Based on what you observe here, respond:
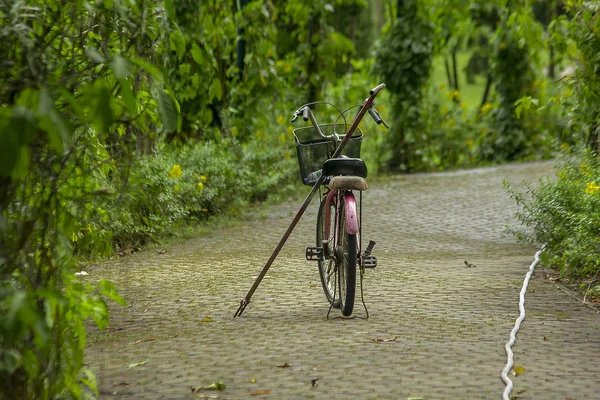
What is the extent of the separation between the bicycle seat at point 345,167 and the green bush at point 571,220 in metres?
2.02

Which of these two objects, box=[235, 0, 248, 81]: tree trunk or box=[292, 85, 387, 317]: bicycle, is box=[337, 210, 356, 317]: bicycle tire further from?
box=[235, 0, 248, 81]: tree trunk

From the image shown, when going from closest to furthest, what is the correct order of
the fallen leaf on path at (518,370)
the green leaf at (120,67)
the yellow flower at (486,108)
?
the green leaf at (120,67) < the fallen leaf on path at (518,370) < the yellow flower at (486,108)

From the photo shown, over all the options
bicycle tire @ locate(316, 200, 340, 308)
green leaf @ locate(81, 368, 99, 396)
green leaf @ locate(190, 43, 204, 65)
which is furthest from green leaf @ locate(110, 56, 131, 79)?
bicycle tire @ locate(316, 200, 340, 308)

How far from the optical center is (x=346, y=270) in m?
6.05

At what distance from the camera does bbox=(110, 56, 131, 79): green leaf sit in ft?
10.7

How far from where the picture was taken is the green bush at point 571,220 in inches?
293

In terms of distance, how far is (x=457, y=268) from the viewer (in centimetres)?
844

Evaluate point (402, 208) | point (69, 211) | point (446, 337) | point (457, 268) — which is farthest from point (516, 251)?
point (69, 211)

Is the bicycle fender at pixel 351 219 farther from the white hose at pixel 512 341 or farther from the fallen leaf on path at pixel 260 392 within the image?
the fallen leaf on path at pixel 260 392

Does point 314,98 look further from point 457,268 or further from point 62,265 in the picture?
point 62,265

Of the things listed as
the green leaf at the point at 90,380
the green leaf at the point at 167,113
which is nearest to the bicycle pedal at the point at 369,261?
the green leaf at the point at 90,380

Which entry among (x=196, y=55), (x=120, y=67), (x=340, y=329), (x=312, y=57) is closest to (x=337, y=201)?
(x=340, y=329)

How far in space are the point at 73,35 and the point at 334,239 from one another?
2820mm

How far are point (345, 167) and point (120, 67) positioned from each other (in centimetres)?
308
